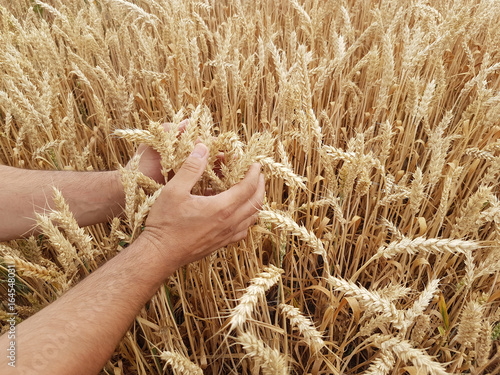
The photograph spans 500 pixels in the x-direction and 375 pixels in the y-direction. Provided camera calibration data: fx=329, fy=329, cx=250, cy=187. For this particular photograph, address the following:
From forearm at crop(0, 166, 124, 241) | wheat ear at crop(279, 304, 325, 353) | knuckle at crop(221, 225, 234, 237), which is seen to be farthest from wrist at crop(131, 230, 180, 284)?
forearm at crop(0, 166, 124, 241)

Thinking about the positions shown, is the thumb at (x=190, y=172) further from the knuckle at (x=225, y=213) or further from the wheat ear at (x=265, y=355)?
the wheat ear at (x=265, y=355)

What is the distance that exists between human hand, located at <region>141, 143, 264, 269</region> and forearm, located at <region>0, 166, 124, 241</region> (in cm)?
40

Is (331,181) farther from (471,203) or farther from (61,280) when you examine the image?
(61,280)

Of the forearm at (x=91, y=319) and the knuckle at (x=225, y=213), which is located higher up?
the knuckle at (x=225, y=213)

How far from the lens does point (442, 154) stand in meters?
0.97

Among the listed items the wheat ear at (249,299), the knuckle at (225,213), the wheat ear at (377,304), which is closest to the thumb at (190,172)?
the knuckle at (225,213)

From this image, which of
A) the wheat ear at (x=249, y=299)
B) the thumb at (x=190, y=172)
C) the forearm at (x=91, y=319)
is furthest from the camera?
the thumb at (x=190, y=172)

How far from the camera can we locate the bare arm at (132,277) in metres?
0.62

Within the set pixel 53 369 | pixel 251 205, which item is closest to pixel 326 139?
pixel 251 205

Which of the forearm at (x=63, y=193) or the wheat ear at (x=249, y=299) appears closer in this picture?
the wheat ear at (x=249, y=299)

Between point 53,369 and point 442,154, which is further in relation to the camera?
point 442,154

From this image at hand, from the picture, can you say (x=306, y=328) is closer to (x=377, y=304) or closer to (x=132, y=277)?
(x=377, y=304)

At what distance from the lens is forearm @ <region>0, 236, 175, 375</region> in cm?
60

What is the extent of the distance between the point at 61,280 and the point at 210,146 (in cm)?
45
